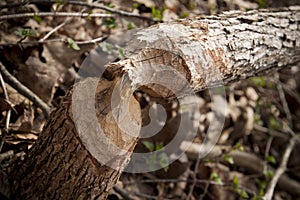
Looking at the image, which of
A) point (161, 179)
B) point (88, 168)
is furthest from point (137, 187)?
point (88, 168)

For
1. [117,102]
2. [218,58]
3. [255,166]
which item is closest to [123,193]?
[117,102]

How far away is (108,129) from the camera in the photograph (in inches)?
52.2

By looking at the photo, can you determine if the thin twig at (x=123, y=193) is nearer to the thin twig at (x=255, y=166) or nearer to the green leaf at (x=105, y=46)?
the green leaf at (x=105, y=46)

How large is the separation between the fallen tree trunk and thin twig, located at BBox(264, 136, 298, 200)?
3.70 feet

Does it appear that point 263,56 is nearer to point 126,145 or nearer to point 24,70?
point 126,145

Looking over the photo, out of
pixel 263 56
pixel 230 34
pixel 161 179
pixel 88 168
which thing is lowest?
pixel 161 179

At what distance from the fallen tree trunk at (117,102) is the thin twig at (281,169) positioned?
1.13m

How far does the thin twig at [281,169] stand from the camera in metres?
2.38

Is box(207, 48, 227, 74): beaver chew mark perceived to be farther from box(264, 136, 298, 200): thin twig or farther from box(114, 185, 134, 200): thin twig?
box(264, 136, 298, 200): thin twig

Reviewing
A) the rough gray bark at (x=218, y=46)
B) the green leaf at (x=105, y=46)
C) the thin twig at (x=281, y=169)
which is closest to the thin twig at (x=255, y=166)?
the thin twig at (x=281, y=169)

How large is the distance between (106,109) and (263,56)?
0.88 meters

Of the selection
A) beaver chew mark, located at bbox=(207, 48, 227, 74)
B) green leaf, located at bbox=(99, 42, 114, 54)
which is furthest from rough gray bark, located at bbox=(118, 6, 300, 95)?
green leaf, located at bbox=(99, 42, 114, 54)

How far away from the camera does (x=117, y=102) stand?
4.20 feet

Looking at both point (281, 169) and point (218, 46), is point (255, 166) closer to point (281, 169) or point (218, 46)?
point (281, 169)
